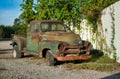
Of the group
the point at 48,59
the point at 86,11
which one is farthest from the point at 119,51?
the point at 86,11

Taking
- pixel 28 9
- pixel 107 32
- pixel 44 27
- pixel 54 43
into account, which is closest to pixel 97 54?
pixel 107 32

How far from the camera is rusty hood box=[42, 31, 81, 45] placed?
1338 cm

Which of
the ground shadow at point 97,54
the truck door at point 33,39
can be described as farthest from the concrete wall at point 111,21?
the truck door at point 33,39

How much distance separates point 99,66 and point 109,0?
7559 millimetres

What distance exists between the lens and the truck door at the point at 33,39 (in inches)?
568

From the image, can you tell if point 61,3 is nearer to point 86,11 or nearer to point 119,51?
point 86,11

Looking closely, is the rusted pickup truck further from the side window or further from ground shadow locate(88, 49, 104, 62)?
ground shadow locate(88, 49, 104, 62)

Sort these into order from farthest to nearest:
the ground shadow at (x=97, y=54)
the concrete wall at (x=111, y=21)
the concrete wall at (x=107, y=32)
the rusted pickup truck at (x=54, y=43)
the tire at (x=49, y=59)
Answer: the ground shadow at (x=97, y=54) < the concrete wall at (x=107, y=32) < the concrete wall at (x=111, y=21) < the tire at (x=49, y=59) < the rusted pickup truck at (x=54, y=43)

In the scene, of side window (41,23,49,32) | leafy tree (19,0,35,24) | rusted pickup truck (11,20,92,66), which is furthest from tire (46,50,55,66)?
leafy tree (19,0,35,24)

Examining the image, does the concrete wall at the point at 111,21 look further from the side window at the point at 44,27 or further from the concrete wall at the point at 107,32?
the side window at the point at 44,27

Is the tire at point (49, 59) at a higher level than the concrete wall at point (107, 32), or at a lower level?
lower

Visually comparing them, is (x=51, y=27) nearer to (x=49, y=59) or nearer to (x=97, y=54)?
(x=49, y=59)

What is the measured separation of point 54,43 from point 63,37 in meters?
0.76

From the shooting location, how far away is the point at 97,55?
16.3 m
